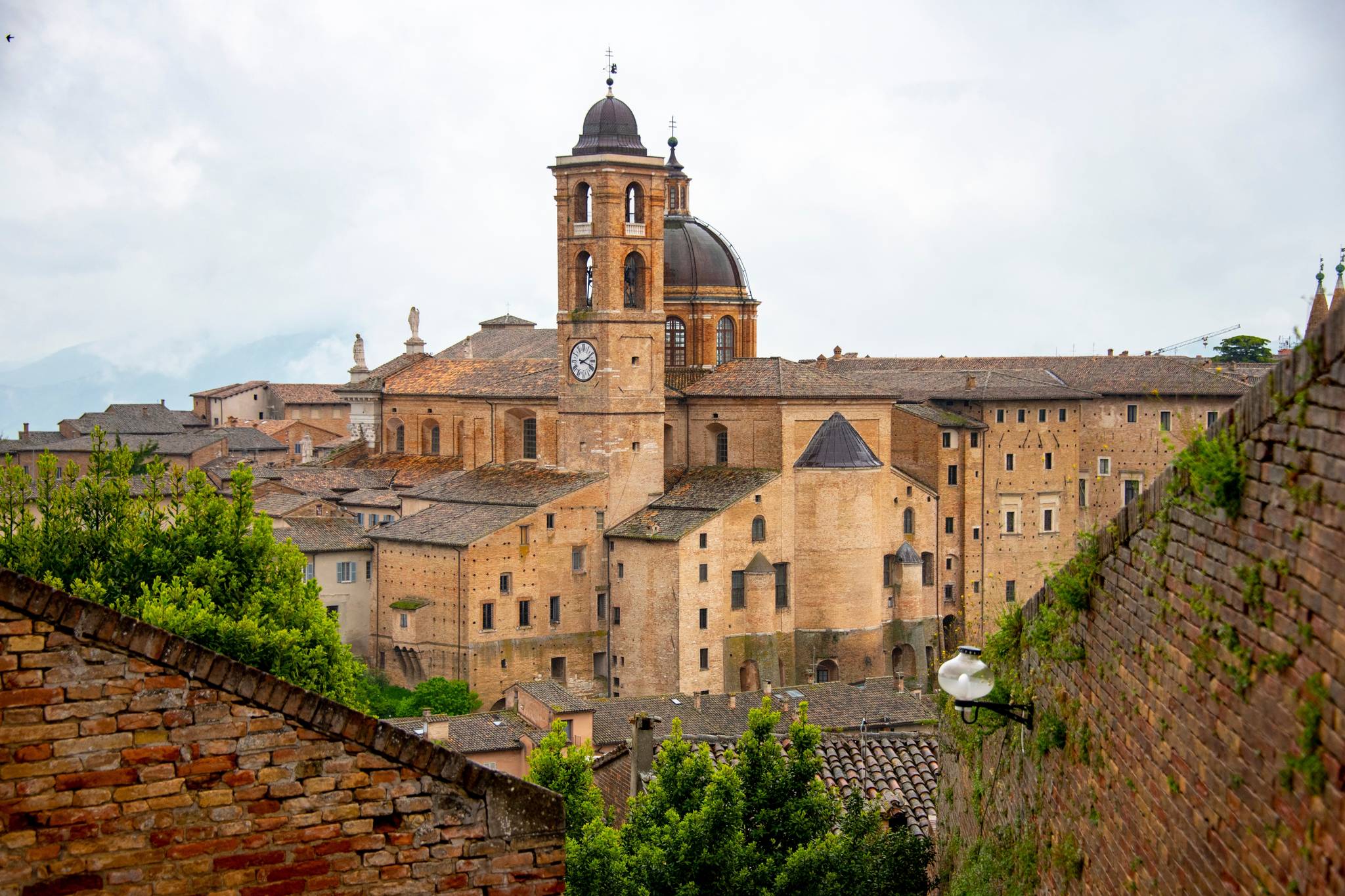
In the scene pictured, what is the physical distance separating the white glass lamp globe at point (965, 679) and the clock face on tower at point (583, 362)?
40.9 m

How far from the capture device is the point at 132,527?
34625 mm

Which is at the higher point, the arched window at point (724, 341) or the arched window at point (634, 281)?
the arched window at point (634, 281)

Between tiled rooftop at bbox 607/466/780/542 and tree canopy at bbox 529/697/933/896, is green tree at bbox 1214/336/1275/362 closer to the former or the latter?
tiled rooftop at bbox 607/466/780/542

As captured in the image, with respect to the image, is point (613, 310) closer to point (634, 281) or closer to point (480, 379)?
point (634, 281)

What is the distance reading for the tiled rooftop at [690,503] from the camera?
48.6m

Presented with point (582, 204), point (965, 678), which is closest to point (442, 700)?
point (582, 204)

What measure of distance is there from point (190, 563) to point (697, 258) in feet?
87.2

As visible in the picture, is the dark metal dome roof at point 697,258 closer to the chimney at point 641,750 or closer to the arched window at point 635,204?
the arched window at point 635,204

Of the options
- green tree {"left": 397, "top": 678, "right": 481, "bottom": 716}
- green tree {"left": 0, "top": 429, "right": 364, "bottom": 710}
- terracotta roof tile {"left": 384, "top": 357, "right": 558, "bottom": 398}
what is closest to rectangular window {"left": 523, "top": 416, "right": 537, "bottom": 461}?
terracotta roof tile {"left": 384, "top": 357, "right": 558, "bottom": 398}

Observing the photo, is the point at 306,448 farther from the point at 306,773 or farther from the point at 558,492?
the point at 306,773

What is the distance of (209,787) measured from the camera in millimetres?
8070

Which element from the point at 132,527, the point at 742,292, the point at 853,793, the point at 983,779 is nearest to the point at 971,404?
the point at 742,292

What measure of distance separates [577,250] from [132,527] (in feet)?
66.7

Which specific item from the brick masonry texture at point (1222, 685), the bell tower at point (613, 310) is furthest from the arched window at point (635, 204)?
the brick masonry texture at point (1222, 685)
